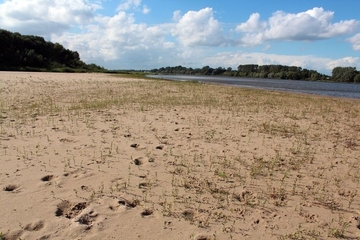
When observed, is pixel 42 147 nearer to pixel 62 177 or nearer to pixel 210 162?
pixel 62 177

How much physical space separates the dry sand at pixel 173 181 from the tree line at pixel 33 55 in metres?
63.2

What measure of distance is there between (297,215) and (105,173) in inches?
134

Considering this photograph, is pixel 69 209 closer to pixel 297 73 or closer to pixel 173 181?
pixel 173 181

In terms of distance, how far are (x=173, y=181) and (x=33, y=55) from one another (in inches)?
3087

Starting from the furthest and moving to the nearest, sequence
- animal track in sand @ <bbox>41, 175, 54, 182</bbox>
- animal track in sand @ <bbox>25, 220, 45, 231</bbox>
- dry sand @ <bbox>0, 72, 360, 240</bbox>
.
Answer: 1. animal track in sand @ <bbox>41, 175, 54, 182</bbox>
2. dry sand @ <bbox>0, 72, 360, 240</bbox>
3. animal track in sand @ <bbox>25, 220, 45, 231</bbox>

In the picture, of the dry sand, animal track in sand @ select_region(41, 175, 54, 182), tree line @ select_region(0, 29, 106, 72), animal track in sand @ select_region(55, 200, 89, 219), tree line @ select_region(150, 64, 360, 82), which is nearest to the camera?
the dry sand

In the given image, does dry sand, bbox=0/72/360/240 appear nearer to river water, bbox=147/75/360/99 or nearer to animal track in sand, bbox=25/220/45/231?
animal track in sand, bbox=25/220/45/231

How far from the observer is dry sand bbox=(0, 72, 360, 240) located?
3711 mm

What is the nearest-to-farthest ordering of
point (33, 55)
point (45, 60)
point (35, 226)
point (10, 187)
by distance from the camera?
point (35, 226), point (10, 187), point (33, 55), point (45, 60)

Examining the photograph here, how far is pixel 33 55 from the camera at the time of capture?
234ft

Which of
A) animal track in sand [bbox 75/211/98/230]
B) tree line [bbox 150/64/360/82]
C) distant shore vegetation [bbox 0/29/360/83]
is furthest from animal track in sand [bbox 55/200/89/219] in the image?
tree line [bbox 150/64/360/82]

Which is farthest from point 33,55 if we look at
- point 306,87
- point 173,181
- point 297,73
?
point 297,73

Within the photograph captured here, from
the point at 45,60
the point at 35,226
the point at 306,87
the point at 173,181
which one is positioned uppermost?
the point at 45,60

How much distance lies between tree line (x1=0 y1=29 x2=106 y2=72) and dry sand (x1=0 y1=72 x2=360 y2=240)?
63.2 metres
